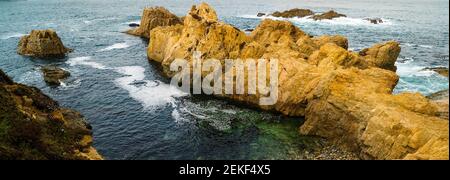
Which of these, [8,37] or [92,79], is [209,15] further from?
[8,37]

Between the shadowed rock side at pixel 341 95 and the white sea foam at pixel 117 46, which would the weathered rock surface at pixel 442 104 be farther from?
the white sea foam at pixel 117 46

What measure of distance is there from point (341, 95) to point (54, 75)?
47.6 metres

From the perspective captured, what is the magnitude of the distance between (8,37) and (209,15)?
66439mm

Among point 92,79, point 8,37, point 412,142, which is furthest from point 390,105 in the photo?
point 8,37

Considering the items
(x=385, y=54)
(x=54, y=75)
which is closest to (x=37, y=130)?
(x=54, y=75)

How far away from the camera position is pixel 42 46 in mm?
84312

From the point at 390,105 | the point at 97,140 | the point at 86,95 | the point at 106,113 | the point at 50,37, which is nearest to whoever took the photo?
the point at 390,105

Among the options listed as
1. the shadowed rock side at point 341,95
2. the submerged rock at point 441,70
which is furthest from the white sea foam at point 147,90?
the submerged rock at point 441,70

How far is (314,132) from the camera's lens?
4262cm

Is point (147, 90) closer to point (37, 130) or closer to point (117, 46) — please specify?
point (37, 130)

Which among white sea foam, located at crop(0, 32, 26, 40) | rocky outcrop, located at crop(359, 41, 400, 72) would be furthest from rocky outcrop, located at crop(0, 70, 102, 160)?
white sea foam, located at crop(0, 32, 26, 40)

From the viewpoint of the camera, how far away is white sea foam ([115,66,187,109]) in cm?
5441

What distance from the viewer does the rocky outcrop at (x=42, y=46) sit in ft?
277

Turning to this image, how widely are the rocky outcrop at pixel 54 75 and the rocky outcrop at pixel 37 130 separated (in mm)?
16682
